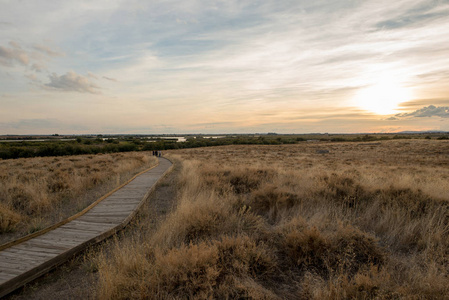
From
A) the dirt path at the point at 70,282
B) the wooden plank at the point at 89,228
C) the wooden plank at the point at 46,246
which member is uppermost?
the wooden plank at the point at 46,246

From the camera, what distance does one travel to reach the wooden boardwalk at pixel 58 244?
401 cm

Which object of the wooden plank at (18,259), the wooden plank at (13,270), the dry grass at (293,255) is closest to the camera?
the dry grass at (293,255)

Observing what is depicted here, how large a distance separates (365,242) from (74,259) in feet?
20.9

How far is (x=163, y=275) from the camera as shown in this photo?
359 cm

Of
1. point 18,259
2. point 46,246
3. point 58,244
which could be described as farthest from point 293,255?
point 18,259

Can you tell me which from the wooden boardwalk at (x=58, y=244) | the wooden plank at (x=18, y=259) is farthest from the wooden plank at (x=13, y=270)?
the wooden plank at (x=18, y=259)

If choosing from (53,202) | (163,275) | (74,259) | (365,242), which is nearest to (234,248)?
(163,275)

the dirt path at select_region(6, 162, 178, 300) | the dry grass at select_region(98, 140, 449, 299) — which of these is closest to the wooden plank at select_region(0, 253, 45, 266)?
the dirt path at select_region(6, 162, 178, 300)

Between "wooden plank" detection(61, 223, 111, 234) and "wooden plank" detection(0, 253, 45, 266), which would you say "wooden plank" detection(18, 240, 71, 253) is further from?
"wooden plank" detection(61, 223, 111, 234)

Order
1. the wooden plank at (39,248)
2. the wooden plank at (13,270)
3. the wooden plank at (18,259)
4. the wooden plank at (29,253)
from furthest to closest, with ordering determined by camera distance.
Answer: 1. the wooden plank at (39,248)
2. the wooden plank at (29,253)
3. the wooden plank at (18,259)
4. the wooden plank at (13,270)

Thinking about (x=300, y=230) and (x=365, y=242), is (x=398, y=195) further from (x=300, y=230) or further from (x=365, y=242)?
(x=300, y=230)

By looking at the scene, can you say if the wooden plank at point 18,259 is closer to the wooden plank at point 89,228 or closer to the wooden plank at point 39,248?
the wooden plank at point 39,248

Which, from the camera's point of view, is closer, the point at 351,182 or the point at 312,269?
the point at 312,269

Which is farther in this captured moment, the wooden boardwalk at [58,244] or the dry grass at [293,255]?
the wooden boardwalk at [58,244]
